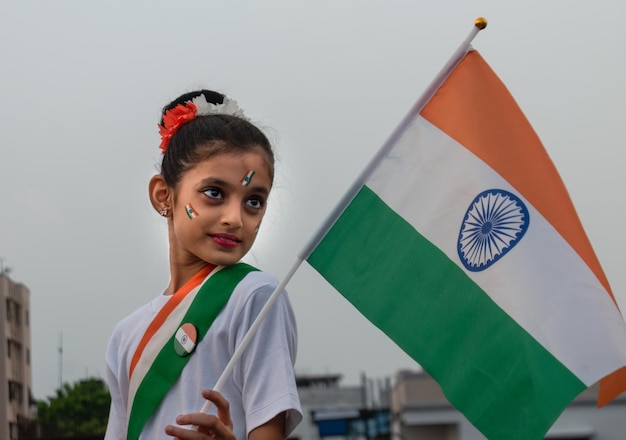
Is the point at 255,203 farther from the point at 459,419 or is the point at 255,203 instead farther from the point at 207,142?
the point at 459,419

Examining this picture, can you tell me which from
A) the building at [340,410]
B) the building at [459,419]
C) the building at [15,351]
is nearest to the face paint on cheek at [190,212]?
the building at [340,410]

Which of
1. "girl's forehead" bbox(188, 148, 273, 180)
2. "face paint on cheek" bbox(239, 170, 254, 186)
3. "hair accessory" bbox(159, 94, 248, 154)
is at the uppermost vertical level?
"hair accessory" bbox(159, 94, 248, 154)

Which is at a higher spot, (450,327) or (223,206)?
(223,206)

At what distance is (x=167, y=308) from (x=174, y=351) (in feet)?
0.45

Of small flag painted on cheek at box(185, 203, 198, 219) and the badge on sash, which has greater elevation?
small flag painted on cheek at box(185, 203, 198, 219)

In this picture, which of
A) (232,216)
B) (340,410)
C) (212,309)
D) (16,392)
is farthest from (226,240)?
(16,392)

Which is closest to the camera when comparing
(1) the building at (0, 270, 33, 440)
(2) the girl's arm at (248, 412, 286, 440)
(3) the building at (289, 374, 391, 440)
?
(2) the girl's arm at (248, 412, 286, 440)

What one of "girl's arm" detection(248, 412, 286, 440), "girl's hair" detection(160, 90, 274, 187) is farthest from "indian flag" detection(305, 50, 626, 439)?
"girl's arm" detection(248, 412, 286, 440)

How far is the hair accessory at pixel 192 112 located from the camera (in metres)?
2.98

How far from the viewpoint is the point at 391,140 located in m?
3.13

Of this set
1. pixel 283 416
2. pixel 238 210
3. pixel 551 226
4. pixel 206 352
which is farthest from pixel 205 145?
pixel 551 226

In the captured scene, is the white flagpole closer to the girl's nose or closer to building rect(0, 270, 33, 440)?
the girl's nose

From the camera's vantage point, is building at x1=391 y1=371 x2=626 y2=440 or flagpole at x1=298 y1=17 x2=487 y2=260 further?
building at x1=391 y1=371 x2=626 y2=440

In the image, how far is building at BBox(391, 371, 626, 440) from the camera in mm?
41344
